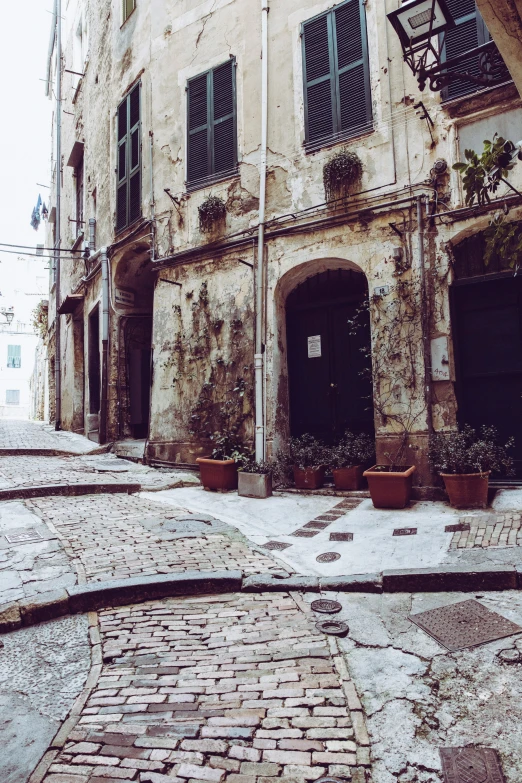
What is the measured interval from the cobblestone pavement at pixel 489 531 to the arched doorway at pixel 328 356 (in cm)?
280

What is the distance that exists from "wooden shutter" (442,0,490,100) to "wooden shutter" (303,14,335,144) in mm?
1785

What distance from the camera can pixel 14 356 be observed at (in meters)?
44.4

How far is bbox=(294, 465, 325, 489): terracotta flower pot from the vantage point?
7.72 metres

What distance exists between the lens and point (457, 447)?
20.6 ft

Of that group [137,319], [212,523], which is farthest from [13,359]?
[212,523]

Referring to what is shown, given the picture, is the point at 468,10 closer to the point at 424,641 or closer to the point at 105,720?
the point at 424,641

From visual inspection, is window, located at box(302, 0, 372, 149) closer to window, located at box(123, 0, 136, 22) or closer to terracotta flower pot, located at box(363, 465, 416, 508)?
terracotta flower pot, located at box(363, 465, 416, 508)

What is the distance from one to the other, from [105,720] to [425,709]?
1.50 metres

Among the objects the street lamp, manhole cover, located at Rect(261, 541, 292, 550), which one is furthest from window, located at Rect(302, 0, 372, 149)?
manhole cover, located at Rect(261, 541, 292, 550)

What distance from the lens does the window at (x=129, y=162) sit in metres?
10.9

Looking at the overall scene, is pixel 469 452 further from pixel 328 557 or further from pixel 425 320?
pixel 328 557

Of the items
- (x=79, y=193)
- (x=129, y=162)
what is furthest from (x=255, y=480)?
(x=79, y=193)

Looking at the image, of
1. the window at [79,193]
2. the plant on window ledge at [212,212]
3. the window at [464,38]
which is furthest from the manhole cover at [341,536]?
the window at [79,193]

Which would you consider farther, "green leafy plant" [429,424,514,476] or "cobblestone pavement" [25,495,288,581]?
"green leafy plant" [429,424,514,476]
